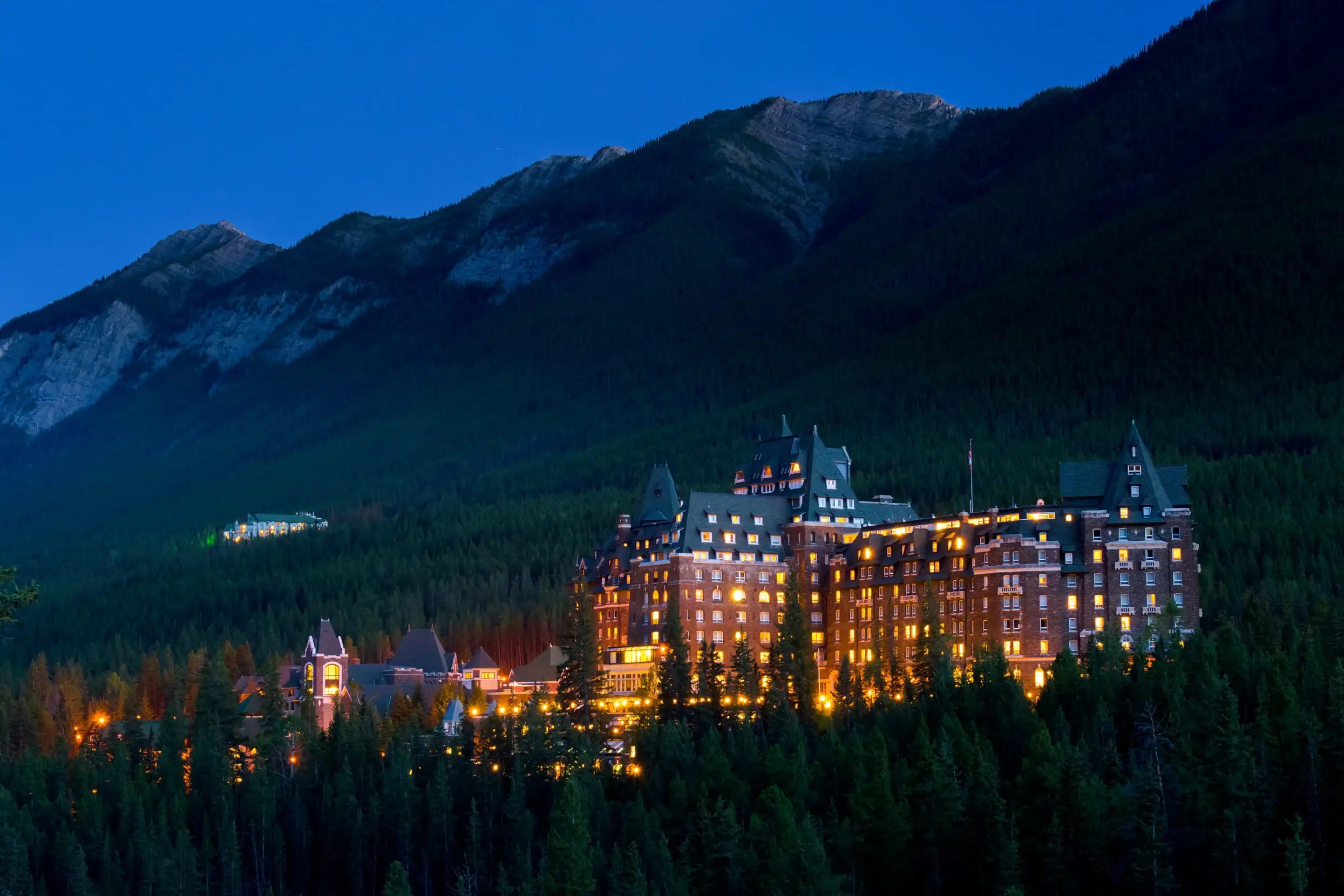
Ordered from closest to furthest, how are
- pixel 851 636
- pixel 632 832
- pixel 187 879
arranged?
pixel 632 832 < pixel 187 879 < pixel 851 636

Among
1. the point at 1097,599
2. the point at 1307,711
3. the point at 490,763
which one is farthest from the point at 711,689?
the point at 1307,711

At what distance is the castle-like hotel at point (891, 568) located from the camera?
536ft

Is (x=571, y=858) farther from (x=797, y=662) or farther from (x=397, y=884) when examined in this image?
(x=797, y=662)

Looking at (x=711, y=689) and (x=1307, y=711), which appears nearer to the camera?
(x=1307, y=711)

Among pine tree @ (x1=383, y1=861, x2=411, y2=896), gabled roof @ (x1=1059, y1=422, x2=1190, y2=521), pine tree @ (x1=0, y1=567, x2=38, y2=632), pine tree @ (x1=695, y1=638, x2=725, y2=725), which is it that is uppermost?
gabled roof @ (x1=1059, y1=422, x2=1190, y2=521)

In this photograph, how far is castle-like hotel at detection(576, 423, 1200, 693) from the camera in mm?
163375

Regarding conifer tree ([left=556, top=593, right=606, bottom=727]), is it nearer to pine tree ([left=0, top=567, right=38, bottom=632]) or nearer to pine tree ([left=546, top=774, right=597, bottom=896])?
pine tree ([left=546, top=774, right=597, bottom=896])

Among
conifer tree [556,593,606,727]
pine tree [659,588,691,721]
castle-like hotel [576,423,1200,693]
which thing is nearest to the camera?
castle-like hotel [576,423,1200,693]

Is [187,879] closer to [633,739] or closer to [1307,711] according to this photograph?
[633,739]

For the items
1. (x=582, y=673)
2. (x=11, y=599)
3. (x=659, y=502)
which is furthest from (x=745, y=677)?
(x=11, y=599)

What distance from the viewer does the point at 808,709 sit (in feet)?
532

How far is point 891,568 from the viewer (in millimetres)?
179500

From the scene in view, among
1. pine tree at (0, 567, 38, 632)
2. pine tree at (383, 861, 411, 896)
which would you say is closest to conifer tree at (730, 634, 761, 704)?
pine tree at (383, 861, 411, 896)

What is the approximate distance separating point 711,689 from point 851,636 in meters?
23.6
